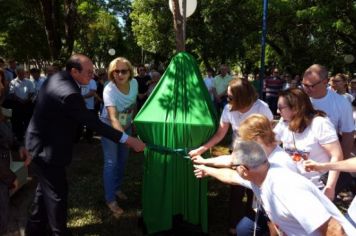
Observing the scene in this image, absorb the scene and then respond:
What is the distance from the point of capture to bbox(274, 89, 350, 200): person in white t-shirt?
3.06 meters

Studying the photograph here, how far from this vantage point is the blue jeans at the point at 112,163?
14.9ft

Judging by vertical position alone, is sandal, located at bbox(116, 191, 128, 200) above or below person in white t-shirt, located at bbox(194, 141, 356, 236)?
below

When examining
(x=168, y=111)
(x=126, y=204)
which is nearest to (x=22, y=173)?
(x=126, y=204)

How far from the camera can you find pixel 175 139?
12.5ft

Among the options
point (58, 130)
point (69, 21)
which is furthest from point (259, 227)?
point (69, 21)

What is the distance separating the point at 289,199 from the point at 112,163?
275 cm

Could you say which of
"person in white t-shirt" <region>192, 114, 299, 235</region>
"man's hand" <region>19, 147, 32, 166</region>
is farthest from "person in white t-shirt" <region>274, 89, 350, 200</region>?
"man's hand" <region>19, 147, 32, 166</region>

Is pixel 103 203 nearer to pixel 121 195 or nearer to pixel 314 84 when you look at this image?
pixel 121 195

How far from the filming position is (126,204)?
4.99m

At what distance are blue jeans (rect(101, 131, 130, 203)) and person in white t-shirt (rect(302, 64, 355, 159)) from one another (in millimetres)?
2120

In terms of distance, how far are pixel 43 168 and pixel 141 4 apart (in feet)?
96.7

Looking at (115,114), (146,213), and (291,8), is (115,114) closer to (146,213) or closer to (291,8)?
(146,213)

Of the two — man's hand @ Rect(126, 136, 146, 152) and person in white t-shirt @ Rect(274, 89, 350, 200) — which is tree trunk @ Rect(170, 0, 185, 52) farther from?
person in white t-shirt @ Rect(274, 89, 350, 200)

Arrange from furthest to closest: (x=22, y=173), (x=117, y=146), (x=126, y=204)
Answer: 1. (x=22, y=173)
2. (x=126, y=204)
3. (x=117, y=146)
